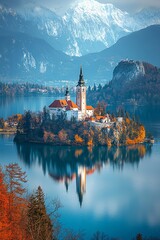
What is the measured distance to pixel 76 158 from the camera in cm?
2803

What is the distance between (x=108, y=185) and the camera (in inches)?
890

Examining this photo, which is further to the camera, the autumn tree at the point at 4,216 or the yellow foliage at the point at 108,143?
the yellow foliage at the point at 108,143

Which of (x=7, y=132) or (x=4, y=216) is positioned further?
(x=7, y=132)

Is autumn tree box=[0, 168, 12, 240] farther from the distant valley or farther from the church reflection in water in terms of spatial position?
the distant valley

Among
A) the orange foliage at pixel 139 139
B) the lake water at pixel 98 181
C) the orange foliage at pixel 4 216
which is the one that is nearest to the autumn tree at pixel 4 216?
the orange foliage at pixel 4 216

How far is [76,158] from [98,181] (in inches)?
192

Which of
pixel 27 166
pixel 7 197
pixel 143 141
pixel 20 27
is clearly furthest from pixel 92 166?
pixel 20 27

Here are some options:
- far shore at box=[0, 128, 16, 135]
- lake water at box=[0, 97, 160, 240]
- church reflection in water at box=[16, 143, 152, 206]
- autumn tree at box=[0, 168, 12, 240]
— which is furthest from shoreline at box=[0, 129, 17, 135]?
autumn tree at box=[0, 168, 12, 240]

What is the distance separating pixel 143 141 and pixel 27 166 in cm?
994

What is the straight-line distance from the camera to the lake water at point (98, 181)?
17.9 meters

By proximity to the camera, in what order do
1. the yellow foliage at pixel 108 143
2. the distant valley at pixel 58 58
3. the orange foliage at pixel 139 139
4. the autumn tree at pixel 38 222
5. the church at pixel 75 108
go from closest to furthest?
the autumn tree at pixel 38 222, the yellow foliage at pixel 108 143, the orange foliage at pixel 139 139, the church at pixel 75 108, the distant valley at pixel 58 58

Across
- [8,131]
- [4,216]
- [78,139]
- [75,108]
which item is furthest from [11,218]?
[8,131]

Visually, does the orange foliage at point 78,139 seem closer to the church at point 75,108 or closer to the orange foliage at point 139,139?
the church at point 75,108

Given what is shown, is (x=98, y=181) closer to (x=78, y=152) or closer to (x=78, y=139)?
(x=78, y=152)
